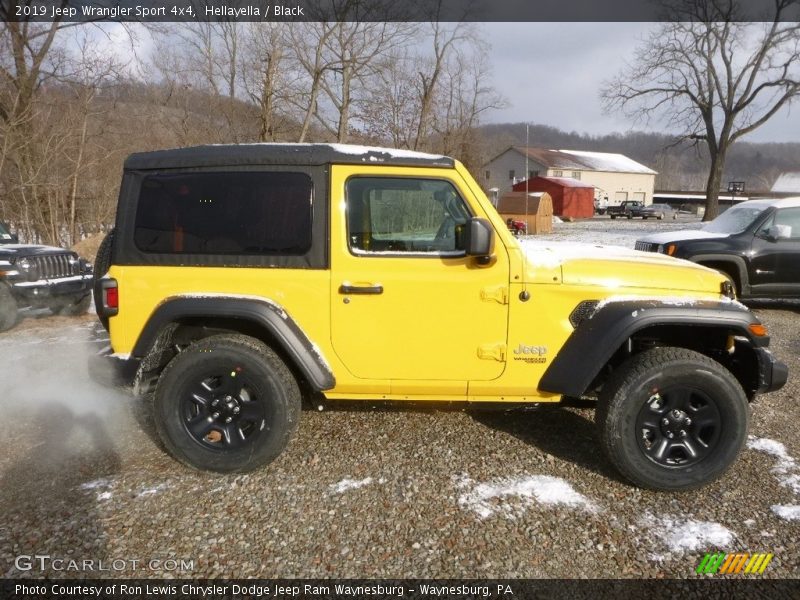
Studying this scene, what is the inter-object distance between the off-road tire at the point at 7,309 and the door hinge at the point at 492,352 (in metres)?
6.59

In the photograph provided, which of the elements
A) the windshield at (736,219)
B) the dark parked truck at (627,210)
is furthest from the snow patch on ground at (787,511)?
the dark parked truck at (627,210)

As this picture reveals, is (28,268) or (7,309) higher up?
(28,268)

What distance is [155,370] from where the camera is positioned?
3.42 metres

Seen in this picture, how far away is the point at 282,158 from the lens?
3.22 meters

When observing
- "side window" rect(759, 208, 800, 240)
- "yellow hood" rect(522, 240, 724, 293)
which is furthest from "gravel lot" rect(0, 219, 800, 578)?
"side window" rect(759, 208, 800, 240)

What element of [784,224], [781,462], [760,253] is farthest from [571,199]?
[781,462]

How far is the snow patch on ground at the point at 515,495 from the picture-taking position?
3004mm

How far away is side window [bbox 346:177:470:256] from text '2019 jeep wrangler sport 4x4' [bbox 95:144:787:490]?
1cm

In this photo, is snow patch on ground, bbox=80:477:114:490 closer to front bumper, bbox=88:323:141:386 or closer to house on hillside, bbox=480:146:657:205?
front bumper, bbox=88:323:141:386

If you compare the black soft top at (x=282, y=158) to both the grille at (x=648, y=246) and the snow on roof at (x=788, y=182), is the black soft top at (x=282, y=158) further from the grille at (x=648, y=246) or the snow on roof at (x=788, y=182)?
the snow on roof at (x=788, y=182)

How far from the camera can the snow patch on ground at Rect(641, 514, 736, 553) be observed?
2723mm

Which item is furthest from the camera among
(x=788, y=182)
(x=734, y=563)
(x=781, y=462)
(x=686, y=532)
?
(x=788, y=182)

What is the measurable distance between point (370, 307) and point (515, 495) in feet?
4.69

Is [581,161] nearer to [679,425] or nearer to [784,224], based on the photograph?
[784,224]
